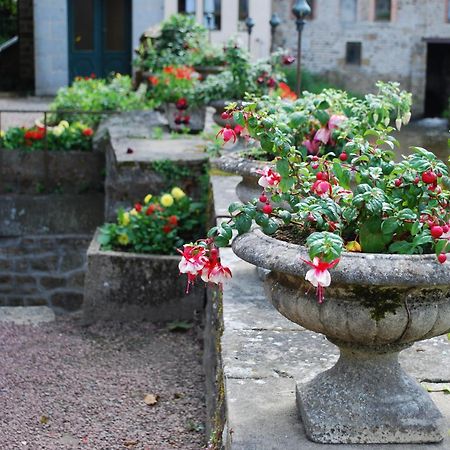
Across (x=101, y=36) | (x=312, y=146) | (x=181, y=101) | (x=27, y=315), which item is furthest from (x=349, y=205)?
(x=101, y=36)

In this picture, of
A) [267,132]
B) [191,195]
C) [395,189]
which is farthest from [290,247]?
[191,195]

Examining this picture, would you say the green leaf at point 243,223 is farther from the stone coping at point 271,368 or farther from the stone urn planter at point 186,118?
the stone urn planter at point 186,118

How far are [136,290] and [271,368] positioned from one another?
3166mm

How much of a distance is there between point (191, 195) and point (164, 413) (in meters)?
3.28

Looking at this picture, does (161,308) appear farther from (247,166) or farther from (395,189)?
(395,189)

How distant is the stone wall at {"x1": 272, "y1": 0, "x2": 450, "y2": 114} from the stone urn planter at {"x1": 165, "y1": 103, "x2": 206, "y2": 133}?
20.2m

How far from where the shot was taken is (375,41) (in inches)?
1202

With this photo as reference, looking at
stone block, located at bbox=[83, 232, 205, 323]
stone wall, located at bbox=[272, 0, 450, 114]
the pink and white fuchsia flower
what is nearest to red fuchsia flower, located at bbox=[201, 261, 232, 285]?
the pink and white fuchsia flower

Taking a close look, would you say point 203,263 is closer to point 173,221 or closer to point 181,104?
point 173,221

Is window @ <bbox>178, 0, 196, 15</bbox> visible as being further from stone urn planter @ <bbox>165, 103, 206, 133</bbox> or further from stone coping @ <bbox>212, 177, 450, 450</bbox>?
stone coping @ <bbox>212, 177, 450, 450</bbox>

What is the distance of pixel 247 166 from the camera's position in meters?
5.11

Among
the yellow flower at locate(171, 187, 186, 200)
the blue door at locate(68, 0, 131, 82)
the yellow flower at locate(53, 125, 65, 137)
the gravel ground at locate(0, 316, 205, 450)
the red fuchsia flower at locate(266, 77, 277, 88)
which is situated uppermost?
the blue door at locate(68, 0, 131, 82)

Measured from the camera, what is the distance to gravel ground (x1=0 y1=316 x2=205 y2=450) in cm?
476

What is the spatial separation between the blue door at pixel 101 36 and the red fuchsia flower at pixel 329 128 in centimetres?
1693
